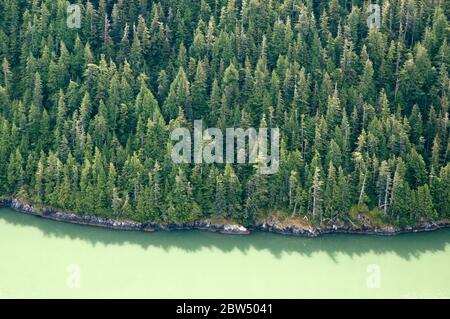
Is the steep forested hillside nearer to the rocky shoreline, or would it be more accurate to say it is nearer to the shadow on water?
the rocky shoreline

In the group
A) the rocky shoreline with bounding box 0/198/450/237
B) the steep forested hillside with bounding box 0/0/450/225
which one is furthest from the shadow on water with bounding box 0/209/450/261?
the steep forested hillside with bounding box 0/0/450/225

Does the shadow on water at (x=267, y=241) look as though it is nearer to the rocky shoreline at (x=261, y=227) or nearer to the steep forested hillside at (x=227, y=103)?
the rocky shoreline at (x=261, y=227)

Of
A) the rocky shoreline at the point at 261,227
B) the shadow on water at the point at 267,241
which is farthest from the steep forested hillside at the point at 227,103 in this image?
the shadow on water at the point at 267,241

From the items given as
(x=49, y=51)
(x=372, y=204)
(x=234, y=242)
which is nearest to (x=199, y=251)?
(x=234, y=242)

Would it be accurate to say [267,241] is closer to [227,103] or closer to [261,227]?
[261,227]

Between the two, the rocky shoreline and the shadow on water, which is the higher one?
the rocky shoreline
